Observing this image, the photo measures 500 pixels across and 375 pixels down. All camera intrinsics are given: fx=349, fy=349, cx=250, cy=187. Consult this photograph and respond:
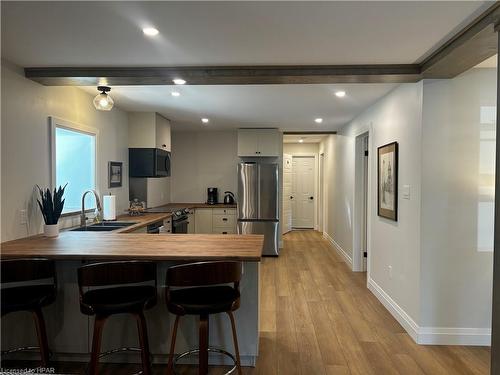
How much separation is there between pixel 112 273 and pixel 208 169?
505cm

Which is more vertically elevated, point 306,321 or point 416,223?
point 416,223

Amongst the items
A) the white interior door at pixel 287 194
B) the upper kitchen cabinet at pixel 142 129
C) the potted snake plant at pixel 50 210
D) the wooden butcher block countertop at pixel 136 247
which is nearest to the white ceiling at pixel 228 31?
the potted snake plant at pixel 50 210

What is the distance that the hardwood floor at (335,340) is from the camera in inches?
103

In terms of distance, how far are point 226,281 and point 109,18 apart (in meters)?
1.73

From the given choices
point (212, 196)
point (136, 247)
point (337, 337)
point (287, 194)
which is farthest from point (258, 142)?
point (136, 247)

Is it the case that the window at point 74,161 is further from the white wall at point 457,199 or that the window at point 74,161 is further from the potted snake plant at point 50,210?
the white wall at point 457,199

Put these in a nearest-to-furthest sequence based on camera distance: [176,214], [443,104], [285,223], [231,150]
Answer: [443,104] → [176,214] → [231,150] → [285,223]

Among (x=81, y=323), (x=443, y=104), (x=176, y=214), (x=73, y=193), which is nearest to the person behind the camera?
(x=81, y=323)

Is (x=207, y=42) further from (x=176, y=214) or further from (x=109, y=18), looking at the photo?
(x=176, y=214)

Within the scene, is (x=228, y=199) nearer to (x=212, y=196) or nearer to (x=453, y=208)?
(x=212, y=196)

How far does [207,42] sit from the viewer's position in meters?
2.39

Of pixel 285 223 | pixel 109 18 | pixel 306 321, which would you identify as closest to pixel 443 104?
pixel 306 321

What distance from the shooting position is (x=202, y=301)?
219 centimetres

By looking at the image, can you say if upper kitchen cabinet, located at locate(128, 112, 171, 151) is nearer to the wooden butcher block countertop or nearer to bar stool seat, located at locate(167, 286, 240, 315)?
the wooden butcher block countertop
